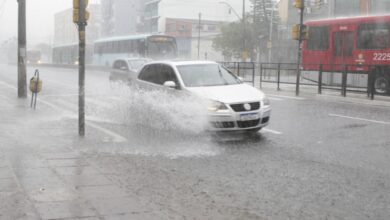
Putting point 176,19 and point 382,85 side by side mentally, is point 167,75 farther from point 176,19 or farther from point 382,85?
point 176,19

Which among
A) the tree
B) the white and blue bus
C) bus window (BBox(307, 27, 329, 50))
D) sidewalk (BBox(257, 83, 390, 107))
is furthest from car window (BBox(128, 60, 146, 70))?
the tree

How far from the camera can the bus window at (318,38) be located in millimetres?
26797

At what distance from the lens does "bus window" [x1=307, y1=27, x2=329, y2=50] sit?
26797 millimetres

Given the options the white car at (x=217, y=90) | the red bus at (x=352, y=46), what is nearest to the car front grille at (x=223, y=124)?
the white car at (x=217, y=90)


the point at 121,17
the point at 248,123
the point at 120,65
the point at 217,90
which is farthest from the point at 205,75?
the point at 121,17

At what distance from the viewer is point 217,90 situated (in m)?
11.1

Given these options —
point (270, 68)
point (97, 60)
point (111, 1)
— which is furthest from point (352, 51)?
point (111, 1)

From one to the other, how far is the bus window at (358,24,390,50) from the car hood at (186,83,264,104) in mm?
14005

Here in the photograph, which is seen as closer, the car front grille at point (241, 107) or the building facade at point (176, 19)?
the car front grille at point (241, 107)

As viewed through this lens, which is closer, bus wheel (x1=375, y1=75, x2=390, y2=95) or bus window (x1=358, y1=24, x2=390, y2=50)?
bus wheel (x1=375, y1=75, x2=390, y2=95)

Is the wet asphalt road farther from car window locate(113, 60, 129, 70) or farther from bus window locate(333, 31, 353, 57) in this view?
bus window locate(333, 31, 353, 57)

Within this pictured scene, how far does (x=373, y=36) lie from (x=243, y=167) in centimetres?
1796

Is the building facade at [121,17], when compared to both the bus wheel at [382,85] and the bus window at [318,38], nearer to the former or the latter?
the bus window at [318,38]

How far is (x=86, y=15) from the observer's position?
1020cm
